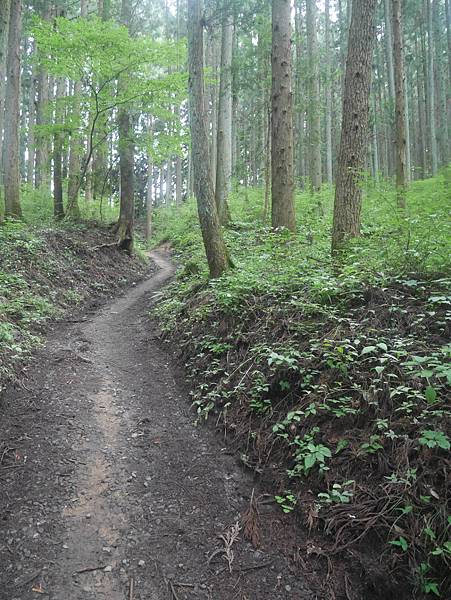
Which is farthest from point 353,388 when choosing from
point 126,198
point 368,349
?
point 126,198

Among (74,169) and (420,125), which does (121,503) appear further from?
(420,125)

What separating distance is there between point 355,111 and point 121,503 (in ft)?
21.0

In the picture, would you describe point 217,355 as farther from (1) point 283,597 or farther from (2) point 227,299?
(1) point 283,597

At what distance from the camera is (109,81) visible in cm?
1252

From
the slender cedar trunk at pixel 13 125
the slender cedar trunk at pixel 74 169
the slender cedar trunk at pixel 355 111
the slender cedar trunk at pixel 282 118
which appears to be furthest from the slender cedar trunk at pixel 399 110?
the slender cedar trunk at pixel 13 125

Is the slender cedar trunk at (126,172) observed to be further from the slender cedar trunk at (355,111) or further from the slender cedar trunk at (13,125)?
the slender cedar trunk at (355,111)

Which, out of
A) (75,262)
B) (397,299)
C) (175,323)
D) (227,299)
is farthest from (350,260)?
(75,262)

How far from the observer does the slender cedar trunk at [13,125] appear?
1236 cm

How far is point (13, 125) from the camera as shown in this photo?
485 inches

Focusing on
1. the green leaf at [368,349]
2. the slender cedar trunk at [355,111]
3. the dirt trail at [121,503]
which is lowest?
the dirt trail at [121,503]

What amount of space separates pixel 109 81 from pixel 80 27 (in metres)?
1.79

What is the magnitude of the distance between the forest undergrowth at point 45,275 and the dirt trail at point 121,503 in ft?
3.13

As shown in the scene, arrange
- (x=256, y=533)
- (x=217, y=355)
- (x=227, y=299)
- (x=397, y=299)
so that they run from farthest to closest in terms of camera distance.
Answer: (x=227, y=299)
(x=217, y=355)
(x=397, y=299)
(x=256, y=533)

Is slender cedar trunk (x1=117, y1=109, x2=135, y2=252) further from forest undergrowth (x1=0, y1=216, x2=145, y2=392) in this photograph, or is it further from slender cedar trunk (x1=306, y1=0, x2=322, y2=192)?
slender cedar trunk (x1=306, y1=0, x2=322, y2=192)
